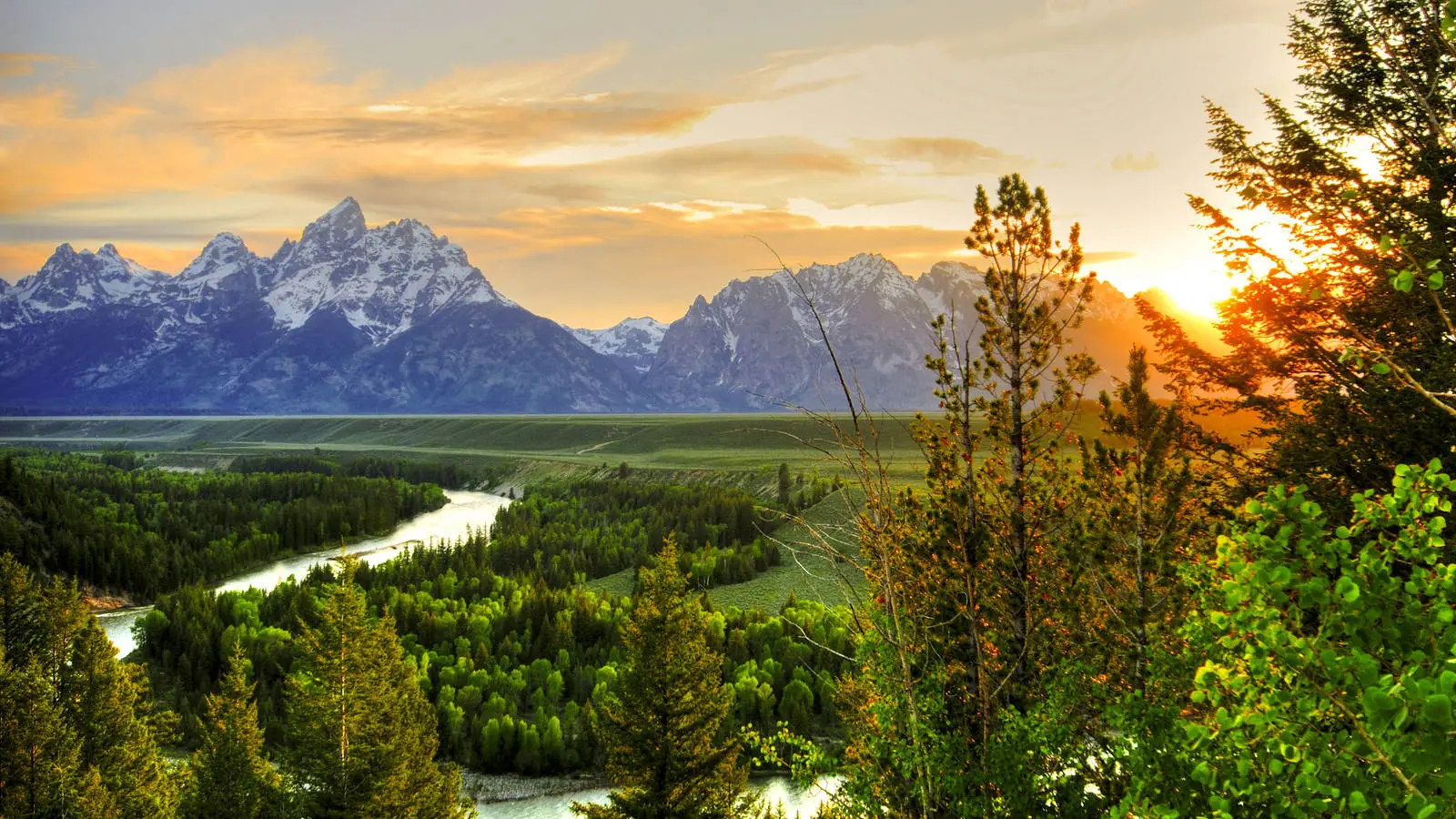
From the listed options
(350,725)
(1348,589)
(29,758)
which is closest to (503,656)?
(29,758)

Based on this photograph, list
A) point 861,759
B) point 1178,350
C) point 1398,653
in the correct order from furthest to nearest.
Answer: point 1178,350, point 861,759, point 1398,653

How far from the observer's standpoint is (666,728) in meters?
20.5

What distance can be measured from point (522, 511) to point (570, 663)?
191 ft

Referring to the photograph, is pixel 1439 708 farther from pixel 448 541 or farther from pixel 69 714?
pixel 448 541

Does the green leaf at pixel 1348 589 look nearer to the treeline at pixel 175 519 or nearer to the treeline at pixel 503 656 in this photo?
the treeline at pixel 503 656

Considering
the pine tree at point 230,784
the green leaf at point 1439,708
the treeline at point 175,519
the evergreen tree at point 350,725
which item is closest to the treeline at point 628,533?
the treeline at point 175,519

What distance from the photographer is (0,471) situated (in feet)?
261

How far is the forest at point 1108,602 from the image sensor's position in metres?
5.07

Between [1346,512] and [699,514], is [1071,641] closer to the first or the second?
[1346,512]

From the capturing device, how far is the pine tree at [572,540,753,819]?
20.4 metres

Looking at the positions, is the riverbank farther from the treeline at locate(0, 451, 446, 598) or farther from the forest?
the treeline at locate(0, 451, 446, 598)

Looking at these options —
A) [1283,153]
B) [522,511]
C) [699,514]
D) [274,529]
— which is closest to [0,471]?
[274,529]

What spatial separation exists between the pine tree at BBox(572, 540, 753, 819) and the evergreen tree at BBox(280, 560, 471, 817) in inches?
186

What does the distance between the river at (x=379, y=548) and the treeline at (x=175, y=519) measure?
7.18 ft
